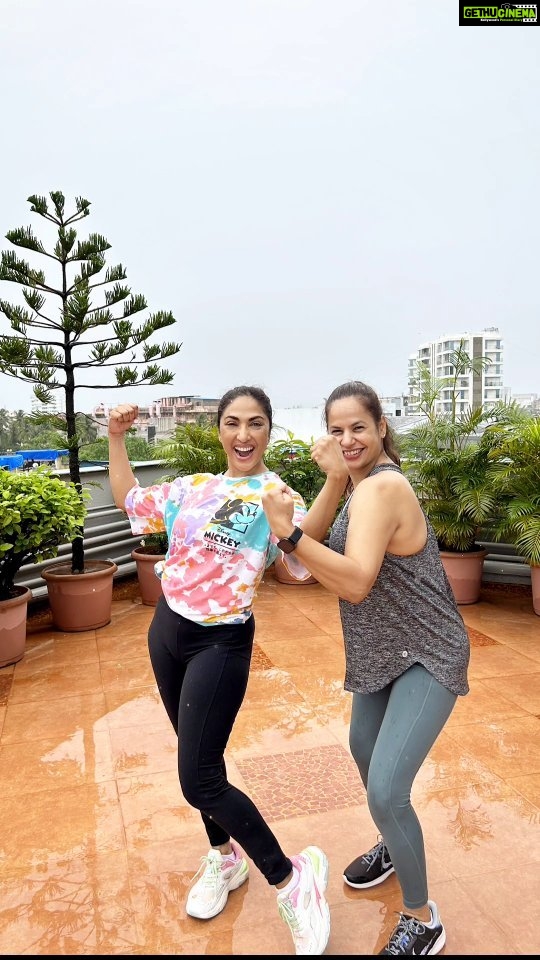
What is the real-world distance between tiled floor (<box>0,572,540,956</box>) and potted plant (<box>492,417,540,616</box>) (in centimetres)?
71

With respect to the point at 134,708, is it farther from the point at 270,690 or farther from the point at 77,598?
the point at 77,598

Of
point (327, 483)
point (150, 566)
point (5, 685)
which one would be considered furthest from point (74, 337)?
point (327, 483)

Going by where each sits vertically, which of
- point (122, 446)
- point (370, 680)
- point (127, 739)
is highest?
point (122, 446)

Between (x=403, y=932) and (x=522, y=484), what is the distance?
134 inches

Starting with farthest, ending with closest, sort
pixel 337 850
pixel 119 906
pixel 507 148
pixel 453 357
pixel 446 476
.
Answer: pixel 507 148
pixel 453 357
pixel 446 476
pixel 337 850
pixel 119 906

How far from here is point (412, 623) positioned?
144cm

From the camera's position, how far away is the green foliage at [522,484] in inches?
164

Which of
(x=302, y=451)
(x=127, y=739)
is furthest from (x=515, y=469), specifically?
(x=127, y=739)

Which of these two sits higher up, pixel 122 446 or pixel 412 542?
pixel 122 446

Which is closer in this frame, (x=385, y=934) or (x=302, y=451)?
(x=385, y=934)

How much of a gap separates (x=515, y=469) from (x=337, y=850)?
121 inches

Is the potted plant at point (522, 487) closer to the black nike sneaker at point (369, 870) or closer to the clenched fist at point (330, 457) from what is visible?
the black nike sneaker at point (369, 870)

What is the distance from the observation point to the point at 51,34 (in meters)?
5.64

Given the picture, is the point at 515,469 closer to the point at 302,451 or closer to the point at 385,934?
the point at 302,451
